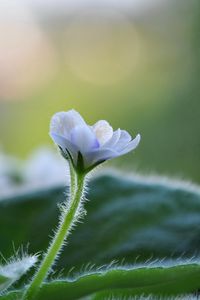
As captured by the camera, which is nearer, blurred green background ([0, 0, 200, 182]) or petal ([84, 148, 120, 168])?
petal ([84, 148, 120, 168])

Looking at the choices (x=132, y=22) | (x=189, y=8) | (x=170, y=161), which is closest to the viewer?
(x=170, y=161)

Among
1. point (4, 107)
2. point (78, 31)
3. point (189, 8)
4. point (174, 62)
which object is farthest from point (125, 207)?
point (78, 31)

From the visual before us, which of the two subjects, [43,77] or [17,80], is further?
[43,77]

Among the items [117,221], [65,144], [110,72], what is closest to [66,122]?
[65,144]

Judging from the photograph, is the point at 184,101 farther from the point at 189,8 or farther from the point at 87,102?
the point at 189,8

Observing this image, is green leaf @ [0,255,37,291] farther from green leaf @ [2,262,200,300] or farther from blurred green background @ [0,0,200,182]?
blurred green background @ [0,0,200,182]

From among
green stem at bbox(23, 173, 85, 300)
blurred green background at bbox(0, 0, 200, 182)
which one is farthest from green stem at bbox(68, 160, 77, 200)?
blurred green background at bbox(0, 0, 200, 182)
